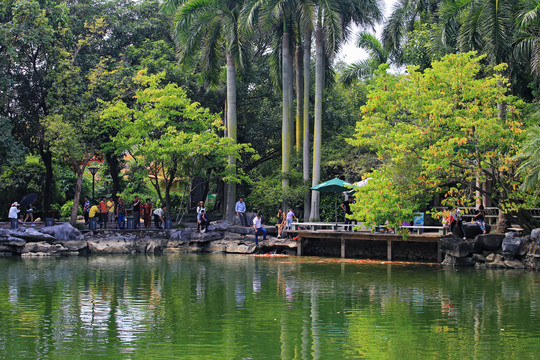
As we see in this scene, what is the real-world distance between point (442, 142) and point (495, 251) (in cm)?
549

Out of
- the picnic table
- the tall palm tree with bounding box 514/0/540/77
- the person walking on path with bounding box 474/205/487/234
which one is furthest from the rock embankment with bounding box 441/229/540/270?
the tall palm tree with bounding box 514/0/540/77

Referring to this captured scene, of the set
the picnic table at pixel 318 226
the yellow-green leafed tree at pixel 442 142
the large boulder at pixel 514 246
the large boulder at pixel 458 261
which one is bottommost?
the large boulder at pixel 458 261

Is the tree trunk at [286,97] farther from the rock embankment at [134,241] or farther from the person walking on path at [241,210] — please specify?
the rock embankment at [134,241]

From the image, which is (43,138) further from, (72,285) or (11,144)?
(72,285)

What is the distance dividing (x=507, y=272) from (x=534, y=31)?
10.3 meters

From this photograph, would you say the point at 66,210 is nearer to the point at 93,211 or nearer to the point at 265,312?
the point at 93,211

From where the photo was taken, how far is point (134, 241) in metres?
30.6

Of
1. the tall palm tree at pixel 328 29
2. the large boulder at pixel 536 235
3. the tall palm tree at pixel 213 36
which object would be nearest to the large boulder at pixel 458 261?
the large boulder at pixel 536 235

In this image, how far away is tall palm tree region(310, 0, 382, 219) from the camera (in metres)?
31.4

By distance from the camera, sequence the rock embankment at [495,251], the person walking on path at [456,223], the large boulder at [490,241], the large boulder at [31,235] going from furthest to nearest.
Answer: the large boulder at [31,235]
the person walking on path at [456,223]
the large boulder at [490,241]
the rock embankment at [495,251]

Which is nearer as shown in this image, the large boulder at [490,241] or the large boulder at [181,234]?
the large boulder at [490,241]

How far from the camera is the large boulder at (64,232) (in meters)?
29.2

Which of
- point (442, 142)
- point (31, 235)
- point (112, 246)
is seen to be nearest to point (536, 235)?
point (442, 142)

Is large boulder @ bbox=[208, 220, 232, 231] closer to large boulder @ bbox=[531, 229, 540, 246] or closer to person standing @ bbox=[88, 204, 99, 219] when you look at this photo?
person standing @ bbox=[88, 204, 99, 219]
